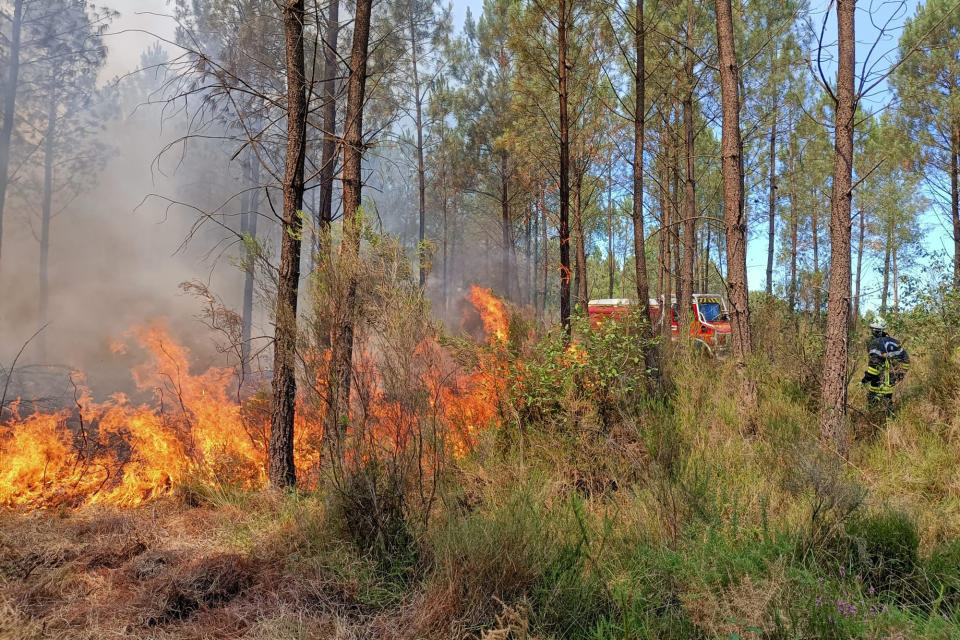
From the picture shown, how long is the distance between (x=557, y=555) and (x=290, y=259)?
388cm

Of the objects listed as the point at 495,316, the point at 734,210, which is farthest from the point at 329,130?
the point at 734,210

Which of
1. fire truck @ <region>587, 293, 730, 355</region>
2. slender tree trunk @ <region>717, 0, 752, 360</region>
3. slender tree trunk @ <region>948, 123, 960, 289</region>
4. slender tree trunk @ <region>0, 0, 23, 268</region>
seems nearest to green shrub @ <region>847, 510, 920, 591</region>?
slender tree trunk @ <region>717, 0, 752, 360</region>

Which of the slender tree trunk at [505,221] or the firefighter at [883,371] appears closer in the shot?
the firefighter at [883,371]

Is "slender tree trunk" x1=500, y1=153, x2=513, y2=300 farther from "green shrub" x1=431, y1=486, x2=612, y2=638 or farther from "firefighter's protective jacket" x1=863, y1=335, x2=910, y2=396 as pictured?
"green shrub" x1=431, y1=486, x2=612, y2=638

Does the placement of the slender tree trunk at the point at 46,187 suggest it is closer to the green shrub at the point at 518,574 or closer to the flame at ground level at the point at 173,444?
the flame at ground level at the point at 173,444

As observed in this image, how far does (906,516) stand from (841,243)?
2.91 m

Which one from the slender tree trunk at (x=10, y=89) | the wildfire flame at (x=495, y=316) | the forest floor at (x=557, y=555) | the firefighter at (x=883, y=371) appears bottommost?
the forest floor at (x=557, y=555)

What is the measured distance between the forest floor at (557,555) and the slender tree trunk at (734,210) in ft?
5.01

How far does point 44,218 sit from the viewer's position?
1891 cm

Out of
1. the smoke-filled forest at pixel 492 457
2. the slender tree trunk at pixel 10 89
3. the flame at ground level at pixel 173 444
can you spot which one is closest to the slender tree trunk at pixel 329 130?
the smoke-filled forest at pixel 492 457

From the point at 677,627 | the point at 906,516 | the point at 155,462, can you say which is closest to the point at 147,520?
the point at 155,462

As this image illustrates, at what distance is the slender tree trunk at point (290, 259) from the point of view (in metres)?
5.22

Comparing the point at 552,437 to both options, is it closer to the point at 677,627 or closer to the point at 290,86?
the point at 677,627

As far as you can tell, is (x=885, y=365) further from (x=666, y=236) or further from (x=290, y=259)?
(x=666, y=236)
